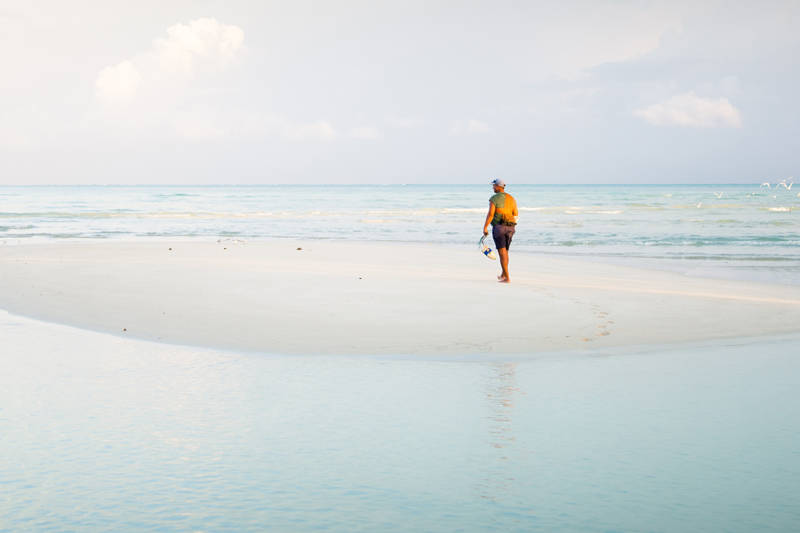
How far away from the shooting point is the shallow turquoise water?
156 inches

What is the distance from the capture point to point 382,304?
1136 centimetres

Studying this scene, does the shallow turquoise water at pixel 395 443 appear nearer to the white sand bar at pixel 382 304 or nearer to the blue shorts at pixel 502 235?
the white sand bar at pixel 382 304

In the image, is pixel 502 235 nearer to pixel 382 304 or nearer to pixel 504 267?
pixel 504 267

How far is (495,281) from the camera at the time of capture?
47.5ft

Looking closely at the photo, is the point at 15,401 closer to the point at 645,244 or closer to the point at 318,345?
the point at 318,345

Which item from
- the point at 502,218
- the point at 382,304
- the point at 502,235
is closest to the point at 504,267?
the point at 502,235

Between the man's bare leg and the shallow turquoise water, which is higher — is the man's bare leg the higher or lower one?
the higher one

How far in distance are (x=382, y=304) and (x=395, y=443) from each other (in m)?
6.28

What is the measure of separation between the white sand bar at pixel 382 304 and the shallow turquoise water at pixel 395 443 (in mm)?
1142

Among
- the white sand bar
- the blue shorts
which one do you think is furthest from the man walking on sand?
the white sand bar

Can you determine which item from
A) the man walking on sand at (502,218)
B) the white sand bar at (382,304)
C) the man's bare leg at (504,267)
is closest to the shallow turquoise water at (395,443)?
the white sand bar at (382,304)

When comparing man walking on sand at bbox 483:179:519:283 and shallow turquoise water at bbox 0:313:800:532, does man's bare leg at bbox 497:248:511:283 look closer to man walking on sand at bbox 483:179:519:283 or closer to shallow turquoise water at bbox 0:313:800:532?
man walking on sand at bbox 483:179:519:283

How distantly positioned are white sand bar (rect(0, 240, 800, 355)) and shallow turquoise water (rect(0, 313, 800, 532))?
114 centimetres

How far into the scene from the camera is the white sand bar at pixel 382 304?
29.6ft
